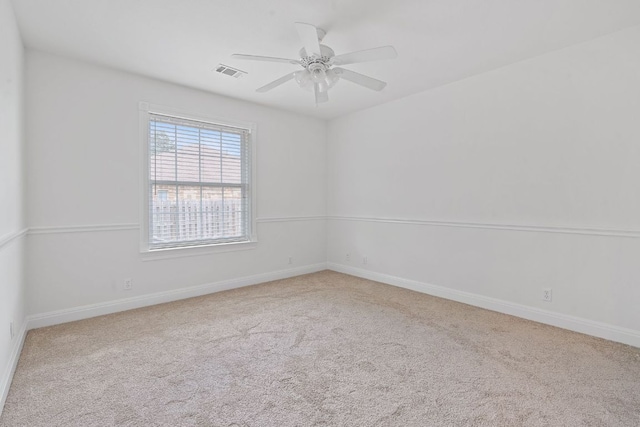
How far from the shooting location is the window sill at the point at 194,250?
11.6 ft

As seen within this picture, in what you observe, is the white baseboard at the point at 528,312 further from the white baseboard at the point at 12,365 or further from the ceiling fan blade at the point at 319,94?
the white baseboard at the point at 12,365

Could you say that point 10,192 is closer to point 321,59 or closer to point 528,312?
point 321,59

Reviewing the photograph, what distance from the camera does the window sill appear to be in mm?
3539

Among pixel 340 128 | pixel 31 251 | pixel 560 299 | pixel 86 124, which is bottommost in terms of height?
pixel 560 299

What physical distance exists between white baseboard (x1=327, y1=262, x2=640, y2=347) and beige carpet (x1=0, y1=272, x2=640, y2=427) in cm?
12

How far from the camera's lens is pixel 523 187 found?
314 centimetres

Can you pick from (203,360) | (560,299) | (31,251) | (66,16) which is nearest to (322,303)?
(203,360)

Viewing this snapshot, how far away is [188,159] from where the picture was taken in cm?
383

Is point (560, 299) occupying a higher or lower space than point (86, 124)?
lower

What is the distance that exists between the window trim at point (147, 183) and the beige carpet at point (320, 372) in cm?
80

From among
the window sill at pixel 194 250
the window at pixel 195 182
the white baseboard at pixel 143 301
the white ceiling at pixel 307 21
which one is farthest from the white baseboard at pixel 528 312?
the white ceiling at pixel 307 21

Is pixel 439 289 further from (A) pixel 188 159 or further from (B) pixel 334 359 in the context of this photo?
(A) pixel 188 159

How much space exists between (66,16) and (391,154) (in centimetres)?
358

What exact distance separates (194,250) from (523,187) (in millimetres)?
3714
